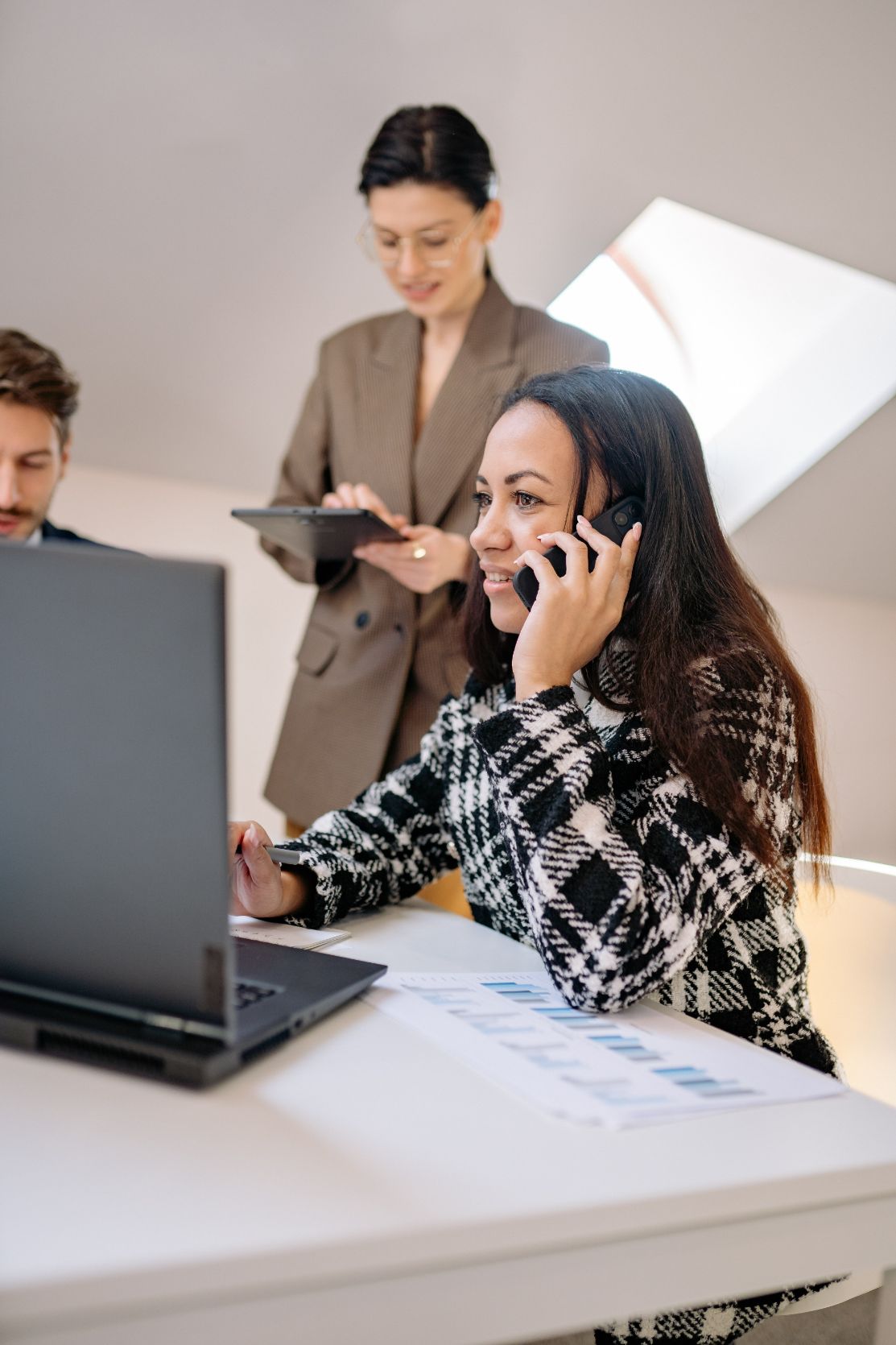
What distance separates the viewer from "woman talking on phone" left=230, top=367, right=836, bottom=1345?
0.94 m

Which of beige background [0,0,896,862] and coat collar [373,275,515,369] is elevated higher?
beige background [0,0,896,862]

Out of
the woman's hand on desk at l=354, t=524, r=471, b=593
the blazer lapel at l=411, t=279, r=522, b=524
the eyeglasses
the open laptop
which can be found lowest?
the open laptop

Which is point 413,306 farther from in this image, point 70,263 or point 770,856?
point 770,856

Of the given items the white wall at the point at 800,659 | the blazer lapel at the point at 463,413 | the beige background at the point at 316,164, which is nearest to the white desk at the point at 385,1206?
the blazer lapel at the point at 463,413

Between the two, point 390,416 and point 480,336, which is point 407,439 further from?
point 480,336

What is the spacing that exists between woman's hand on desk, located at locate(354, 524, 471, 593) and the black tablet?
0.08ft

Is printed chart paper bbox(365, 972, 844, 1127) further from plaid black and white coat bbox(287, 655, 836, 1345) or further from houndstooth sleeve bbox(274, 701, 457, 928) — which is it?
houndstooth sleeve bbox(274, 701, 457, 928)

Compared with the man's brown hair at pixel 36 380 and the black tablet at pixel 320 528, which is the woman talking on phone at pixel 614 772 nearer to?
the black tablet at pixel 320 528

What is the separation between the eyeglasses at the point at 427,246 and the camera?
6.45 ft

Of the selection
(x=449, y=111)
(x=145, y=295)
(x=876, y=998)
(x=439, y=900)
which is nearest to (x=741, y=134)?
(x=449, y=111)

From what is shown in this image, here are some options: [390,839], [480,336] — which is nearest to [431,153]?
[480,336]

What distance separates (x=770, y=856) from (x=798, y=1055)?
0.21 meters

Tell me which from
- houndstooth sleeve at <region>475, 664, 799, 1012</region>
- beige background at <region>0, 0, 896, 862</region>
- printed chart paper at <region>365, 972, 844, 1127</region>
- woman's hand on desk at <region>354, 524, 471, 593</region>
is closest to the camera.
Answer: printed chart paper at <region>365, 972, 844, 1127</region>

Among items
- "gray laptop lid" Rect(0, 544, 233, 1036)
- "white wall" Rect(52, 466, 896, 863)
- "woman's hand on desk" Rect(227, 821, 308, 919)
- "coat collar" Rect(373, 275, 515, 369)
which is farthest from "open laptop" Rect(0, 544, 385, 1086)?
"white wall" Rect(52, 466, 896, 863)
